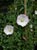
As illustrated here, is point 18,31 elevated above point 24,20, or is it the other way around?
point 24,20

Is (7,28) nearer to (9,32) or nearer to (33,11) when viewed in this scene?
(9,32)

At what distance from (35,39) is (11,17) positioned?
0.34 metres

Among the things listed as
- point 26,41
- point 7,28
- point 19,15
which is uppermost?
point 19,15

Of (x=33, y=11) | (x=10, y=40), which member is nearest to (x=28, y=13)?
(x=33, y=11)

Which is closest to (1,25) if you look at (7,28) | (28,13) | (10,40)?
(7,28)

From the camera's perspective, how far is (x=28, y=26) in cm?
192

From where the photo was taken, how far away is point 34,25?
194 centimetres

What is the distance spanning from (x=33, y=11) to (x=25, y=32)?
24cm

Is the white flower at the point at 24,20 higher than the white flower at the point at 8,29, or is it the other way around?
the white flower at the point at 24,20

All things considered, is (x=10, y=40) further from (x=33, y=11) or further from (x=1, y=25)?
(x=33, y=11)

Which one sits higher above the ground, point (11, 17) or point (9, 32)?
point (11, 17)

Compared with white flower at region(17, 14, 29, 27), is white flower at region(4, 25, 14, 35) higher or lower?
lower

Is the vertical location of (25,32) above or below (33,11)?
below

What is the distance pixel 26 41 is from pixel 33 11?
1.07 feet
